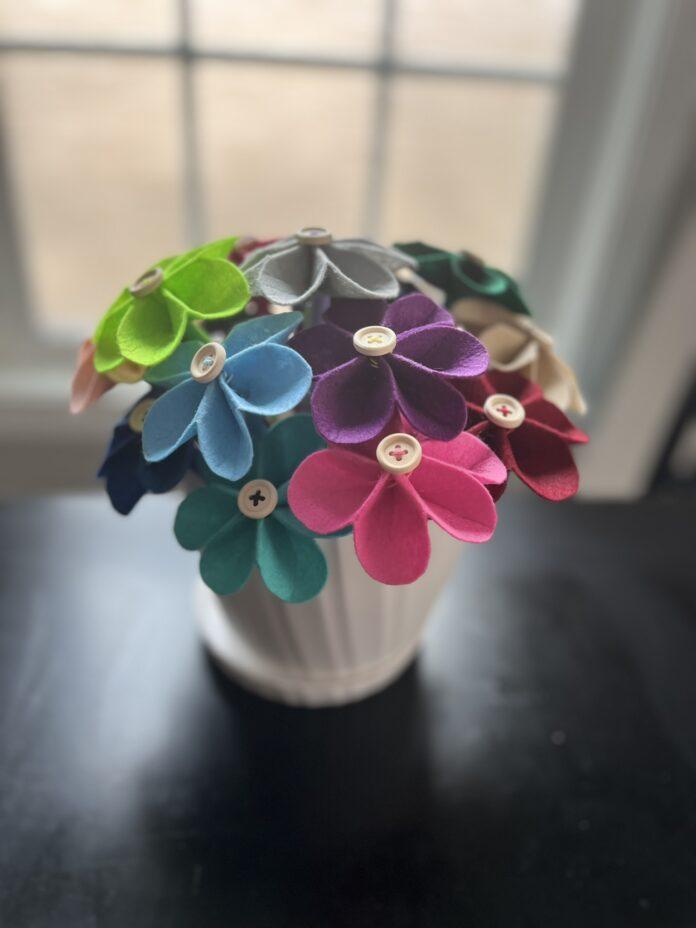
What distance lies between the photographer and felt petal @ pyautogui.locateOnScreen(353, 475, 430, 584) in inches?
13.4

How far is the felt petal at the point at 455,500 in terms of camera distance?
0.34m

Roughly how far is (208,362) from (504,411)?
0.15m

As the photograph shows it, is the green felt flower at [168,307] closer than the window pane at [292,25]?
Yes

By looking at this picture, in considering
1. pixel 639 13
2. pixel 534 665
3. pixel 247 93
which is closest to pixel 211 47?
pixel 247 93

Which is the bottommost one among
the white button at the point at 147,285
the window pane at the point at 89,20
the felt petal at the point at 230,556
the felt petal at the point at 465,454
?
the felt petal at the point at 230,556

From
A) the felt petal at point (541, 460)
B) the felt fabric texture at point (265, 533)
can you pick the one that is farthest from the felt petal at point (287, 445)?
the felt petal at point (541, 460)

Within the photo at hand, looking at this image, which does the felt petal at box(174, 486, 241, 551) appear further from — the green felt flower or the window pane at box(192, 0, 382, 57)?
the window pane at box(192, 0, 382, 57)

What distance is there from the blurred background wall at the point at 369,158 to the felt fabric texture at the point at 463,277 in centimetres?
38

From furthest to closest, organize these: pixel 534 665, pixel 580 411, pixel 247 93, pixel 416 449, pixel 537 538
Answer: pixel 247 93 < pixel 537 538 < pixel 534 665 < pixel 580 411 < pixel 416 449

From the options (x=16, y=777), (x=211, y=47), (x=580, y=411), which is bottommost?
(x=16, y=777)

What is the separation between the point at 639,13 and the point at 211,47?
431 millimetres

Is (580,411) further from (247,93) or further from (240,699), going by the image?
(247,93)

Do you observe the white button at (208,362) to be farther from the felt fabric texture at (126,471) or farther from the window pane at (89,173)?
the window pane at (89,173)

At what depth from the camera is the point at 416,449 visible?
346 mm
